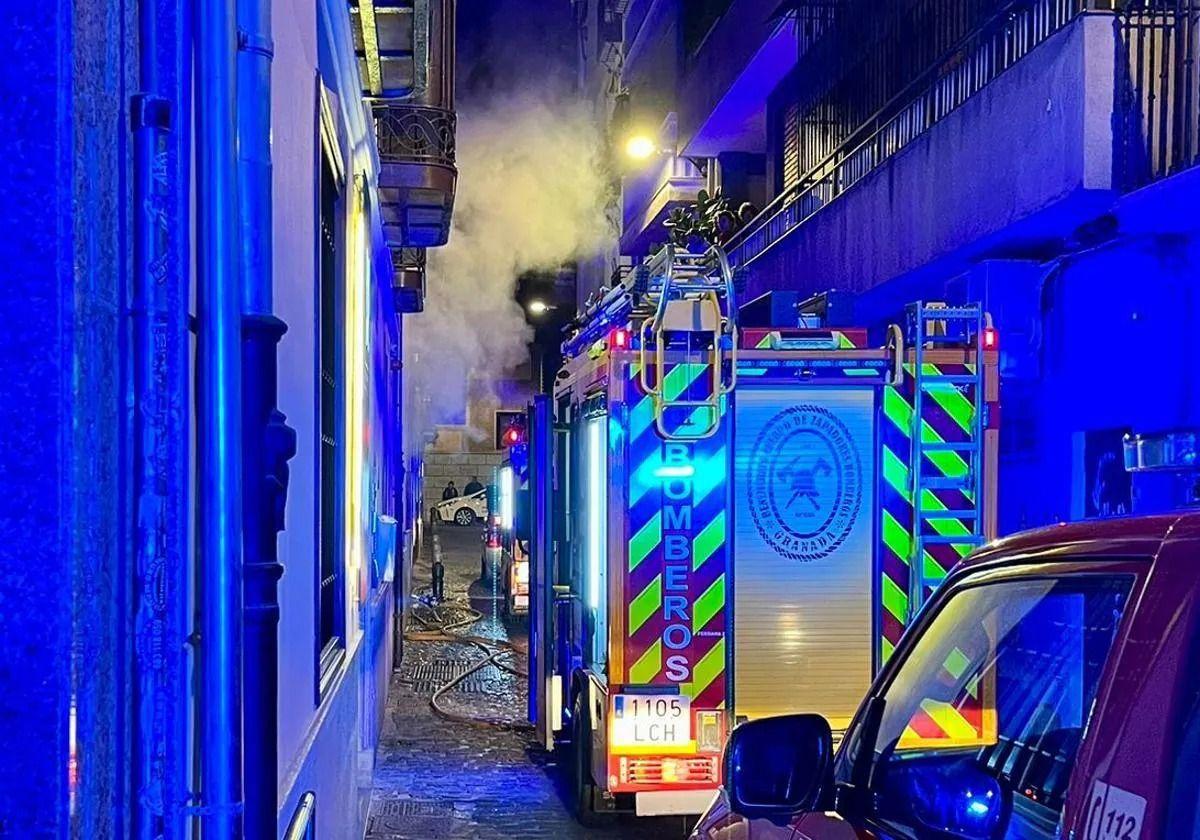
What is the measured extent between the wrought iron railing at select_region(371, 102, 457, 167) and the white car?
2627 centimetres

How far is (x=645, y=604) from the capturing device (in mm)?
5930

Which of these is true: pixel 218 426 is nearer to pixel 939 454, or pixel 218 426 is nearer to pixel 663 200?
pixel 939 454

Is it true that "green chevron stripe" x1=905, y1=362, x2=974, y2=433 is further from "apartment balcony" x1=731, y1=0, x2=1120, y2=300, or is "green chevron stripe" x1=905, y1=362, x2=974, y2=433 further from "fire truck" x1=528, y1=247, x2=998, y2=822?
"apartment balcony" x1=731, y1=0, x2=1120, y2=300

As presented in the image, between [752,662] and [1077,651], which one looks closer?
[1077,651]

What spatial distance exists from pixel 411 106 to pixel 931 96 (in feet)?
16.7

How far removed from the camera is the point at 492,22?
23.5 meters

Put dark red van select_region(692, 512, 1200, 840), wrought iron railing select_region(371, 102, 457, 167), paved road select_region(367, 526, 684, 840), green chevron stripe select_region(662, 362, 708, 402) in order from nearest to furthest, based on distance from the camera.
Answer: dark red van select_region(692, 512, 1200, 840)
green chevron stripe select_region(662, 362, 708, 402)
paved road select_region(367, 526, 684, 840)
wrought iron railing select_region(371, 102, 457, 167)

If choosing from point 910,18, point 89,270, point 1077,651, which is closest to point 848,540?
point 1077,651

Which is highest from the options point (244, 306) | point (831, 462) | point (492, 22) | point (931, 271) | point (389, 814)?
point (492, 22)

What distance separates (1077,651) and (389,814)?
6.03 m

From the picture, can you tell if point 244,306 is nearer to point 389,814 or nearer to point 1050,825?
point 1050,825

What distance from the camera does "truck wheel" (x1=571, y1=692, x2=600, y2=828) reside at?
6.93 meters

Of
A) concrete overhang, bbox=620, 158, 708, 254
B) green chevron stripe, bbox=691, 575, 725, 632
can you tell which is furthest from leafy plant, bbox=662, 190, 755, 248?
concrete overhang, bbox=620, 158, 708, 254

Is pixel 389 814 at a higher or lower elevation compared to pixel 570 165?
lower
